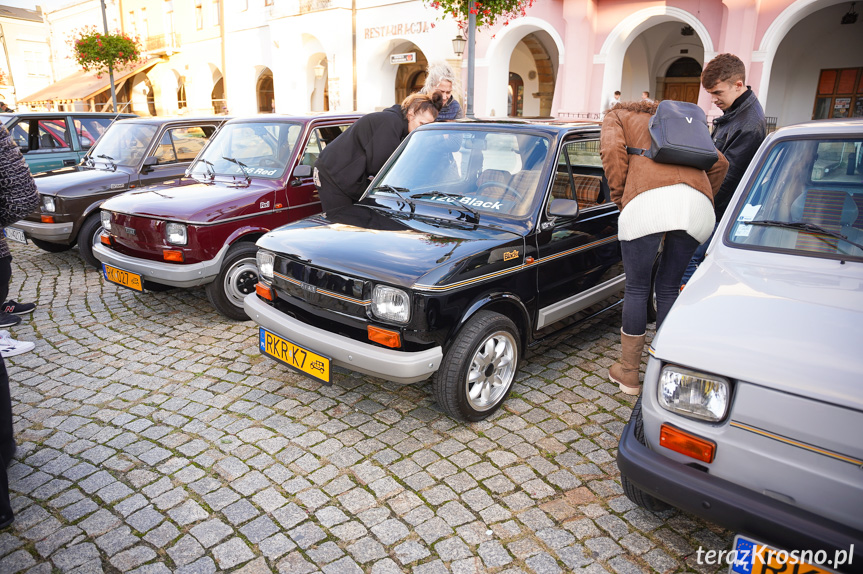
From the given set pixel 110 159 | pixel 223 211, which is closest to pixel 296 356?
pixel 223 211

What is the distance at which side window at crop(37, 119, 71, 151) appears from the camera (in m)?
9.34

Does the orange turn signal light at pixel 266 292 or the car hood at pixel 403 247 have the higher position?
the car hood at pixel 403 247

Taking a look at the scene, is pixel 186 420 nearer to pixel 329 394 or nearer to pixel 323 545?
pixel 329 394

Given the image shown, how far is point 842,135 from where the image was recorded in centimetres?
288

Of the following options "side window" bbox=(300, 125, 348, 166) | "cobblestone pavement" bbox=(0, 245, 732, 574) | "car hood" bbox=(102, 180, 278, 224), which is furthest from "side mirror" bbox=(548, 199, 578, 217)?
"side window" bbox=(300, 125, 348, 166)

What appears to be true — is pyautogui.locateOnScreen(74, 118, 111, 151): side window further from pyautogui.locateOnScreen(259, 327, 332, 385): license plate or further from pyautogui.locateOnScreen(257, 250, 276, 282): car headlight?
pyautogui.locateOnScreen(259, 327, 332, 385): license plate

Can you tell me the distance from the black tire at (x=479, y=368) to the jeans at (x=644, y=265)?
0.81 meters

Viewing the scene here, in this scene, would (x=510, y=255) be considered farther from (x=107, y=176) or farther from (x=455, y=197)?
(x=107, y=176)

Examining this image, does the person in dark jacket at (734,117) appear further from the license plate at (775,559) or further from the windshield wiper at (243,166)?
the windshield wiper at (243,166)

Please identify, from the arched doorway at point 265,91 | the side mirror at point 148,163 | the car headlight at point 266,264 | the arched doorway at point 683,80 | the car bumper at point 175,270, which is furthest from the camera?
the arched doorway at point 265,91

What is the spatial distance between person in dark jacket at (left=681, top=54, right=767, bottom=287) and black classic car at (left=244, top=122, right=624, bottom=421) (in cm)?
91

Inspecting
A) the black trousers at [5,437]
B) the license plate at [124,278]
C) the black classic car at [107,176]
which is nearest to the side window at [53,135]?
the black classic car at [107,176]

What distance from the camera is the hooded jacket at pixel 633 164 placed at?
11.5 ft

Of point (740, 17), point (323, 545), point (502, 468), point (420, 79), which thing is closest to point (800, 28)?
point (740, 17)
